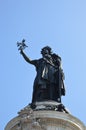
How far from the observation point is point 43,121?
20.2 metres

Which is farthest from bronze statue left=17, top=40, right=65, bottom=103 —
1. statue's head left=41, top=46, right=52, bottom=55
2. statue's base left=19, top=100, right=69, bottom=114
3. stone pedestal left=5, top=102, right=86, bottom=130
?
stone pedestal left=5, top=102, right=86, bottom=130

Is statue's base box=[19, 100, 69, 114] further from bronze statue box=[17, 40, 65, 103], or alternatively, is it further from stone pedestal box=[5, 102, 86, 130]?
bronze statue box=[17, 40, 65, 103]

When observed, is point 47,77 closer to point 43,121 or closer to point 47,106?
point 47,106

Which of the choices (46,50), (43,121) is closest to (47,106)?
(43,121)

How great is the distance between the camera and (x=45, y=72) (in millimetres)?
23469

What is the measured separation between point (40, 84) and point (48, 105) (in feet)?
6.46

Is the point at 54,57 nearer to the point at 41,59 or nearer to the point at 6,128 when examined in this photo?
the point at 41,59

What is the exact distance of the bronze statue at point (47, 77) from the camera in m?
22.9

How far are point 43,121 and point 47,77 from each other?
11.8 feet

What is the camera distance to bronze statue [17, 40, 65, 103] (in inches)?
903

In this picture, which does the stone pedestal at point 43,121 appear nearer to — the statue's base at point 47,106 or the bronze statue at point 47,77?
the statue's base at point 47,106

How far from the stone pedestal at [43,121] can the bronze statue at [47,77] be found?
212 centimetres

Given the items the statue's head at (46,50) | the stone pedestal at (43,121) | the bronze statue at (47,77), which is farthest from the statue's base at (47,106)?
the statue's head at (46,50)

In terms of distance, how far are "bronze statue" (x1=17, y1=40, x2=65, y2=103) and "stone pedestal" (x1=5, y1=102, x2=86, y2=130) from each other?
2.12m
